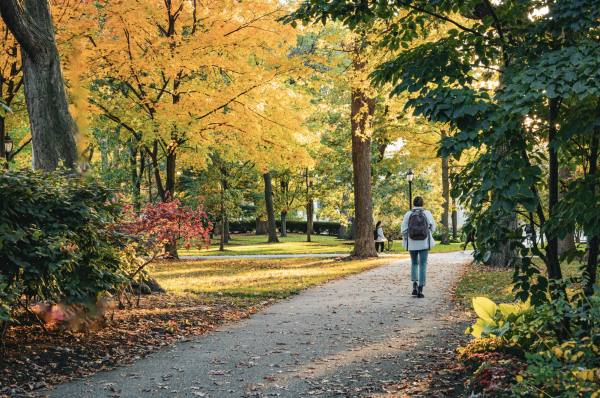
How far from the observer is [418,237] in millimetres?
8789

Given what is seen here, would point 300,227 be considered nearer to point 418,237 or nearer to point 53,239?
point 418,237

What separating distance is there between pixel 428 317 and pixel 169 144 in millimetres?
10664

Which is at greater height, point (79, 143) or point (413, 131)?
point (413, 131)

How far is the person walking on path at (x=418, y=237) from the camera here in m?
8.78

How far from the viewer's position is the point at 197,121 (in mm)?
13078

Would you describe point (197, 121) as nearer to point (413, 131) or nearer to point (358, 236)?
point (358, 236)

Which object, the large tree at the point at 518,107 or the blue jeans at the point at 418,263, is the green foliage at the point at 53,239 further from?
the blue jeans at the point at 418,263

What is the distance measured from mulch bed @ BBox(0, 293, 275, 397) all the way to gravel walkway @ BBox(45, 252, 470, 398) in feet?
0.75

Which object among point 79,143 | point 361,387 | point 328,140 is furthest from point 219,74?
point 328,140

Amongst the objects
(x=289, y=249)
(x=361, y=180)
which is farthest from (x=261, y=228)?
(x=361, y=180)

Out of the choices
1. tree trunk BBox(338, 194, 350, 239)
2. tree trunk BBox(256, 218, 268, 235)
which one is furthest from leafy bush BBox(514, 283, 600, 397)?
tree trunk BBox(256, 218, 268, 235)

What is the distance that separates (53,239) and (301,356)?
2.85m

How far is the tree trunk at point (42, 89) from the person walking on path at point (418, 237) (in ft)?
19.3

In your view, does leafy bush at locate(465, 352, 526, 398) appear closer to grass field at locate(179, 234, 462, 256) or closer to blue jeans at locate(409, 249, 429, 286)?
blue jeans at locate(409, 249, 429, 286)
